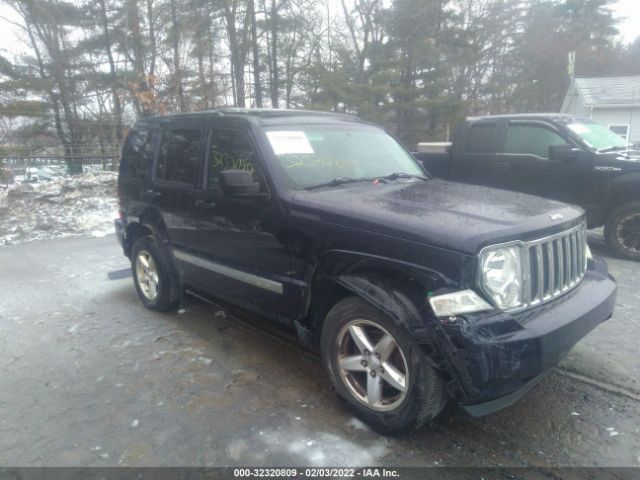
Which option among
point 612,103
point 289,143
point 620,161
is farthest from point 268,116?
point 612,103

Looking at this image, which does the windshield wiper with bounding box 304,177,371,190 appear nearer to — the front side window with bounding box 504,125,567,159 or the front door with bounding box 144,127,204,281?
the front door with bounding box 144,127,204,281

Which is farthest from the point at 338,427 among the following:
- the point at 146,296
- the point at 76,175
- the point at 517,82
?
the point at 517,82

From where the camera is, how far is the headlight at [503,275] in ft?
7.61

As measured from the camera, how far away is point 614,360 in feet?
11.5

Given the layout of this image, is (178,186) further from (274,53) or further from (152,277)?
(274,53)

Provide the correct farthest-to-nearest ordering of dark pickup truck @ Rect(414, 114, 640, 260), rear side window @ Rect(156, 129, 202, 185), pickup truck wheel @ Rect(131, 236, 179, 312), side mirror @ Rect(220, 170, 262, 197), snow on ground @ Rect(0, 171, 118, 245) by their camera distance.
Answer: snow on ground @ Rect(0, 171, 118, 245) < dark pickup truck @ Rect(414, 114, 640, 260) < pickup truck wheel @ Rect(131, 236, 179, 312) < rear side window @ Rect(156, 129, 202, 185) < side mirror @ Rect(220, 170, 262, 197)

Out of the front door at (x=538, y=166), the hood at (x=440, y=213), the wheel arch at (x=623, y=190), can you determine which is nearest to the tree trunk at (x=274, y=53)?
the front door at (x=538, y=166)

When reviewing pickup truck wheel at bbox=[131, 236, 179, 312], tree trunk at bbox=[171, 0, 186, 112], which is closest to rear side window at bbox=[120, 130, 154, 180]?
pickup truck wheel at bbox=[131, 236, 179, 312]

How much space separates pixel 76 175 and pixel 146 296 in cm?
1013

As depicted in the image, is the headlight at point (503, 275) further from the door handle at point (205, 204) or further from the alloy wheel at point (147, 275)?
the alloy wheel at point (147, 275)

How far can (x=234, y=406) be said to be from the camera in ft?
9.99

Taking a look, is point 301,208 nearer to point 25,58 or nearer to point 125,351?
point 125,351

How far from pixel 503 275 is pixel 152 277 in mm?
3606

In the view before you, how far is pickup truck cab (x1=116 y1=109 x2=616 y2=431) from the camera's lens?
90.3 inches
